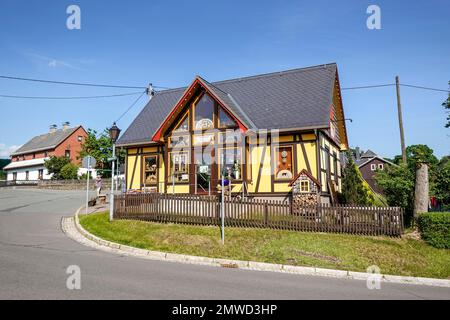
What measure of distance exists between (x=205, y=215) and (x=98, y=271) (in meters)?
6.07

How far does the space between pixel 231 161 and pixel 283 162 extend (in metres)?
2.81

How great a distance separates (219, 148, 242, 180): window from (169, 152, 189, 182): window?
223 centimetres

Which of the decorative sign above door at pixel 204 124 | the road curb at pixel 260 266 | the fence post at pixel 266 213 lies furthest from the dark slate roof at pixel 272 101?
the road curb at pixel 260 266

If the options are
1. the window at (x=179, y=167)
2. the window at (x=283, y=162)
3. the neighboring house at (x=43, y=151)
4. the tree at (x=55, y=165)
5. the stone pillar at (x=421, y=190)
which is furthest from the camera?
the neighboring house at (x=43, y=151)

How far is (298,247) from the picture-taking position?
10484 millimetres

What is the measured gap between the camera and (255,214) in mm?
12695

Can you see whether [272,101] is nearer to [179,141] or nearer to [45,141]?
[179,141]

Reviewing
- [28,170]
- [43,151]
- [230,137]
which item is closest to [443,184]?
[230,137]

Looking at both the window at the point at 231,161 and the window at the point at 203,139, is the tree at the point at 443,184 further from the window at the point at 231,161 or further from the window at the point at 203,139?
the window at the point at 203,139

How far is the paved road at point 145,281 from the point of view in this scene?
6047 mm

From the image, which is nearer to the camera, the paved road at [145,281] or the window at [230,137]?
the paved road at [145,281]

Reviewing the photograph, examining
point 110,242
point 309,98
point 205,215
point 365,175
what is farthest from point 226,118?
point 365,175

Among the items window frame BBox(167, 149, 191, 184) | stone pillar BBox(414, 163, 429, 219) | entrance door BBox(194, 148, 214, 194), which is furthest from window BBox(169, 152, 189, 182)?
stone pillar BBox(414, 163, 429, 219)

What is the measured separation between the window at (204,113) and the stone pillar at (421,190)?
10.3 meters
